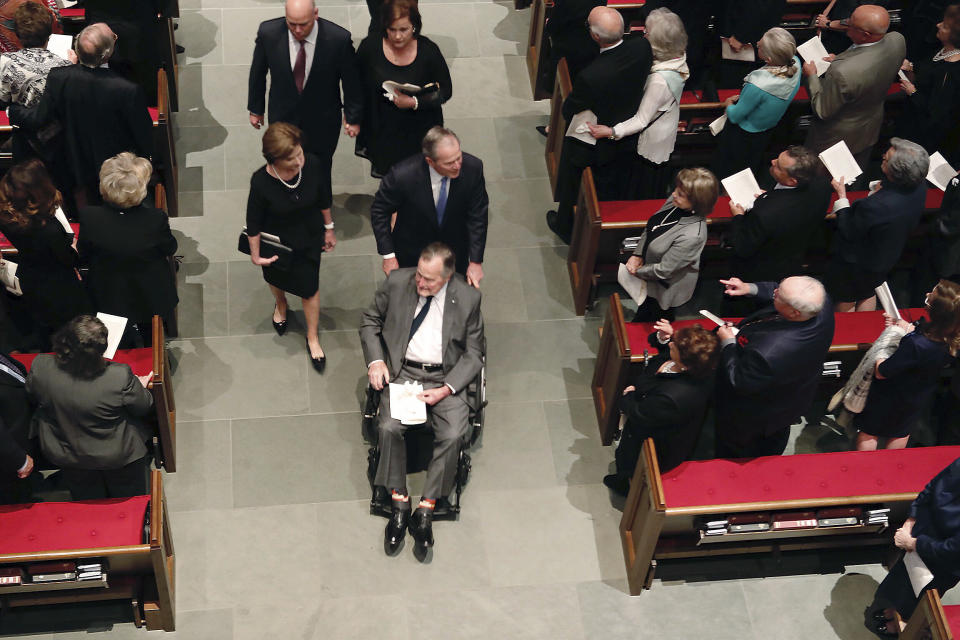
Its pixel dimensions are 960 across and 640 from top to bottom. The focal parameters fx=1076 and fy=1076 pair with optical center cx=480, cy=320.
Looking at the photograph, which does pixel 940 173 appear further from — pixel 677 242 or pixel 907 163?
pixel 677 242

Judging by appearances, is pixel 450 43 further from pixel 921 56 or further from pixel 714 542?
pixel 714 542

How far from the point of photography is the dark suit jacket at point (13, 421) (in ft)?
15.6

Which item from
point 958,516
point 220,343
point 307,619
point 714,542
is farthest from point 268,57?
point 958,516

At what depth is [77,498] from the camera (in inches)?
205

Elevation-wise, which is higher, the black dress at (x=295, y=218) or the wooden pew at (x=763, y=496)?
the black dress at (x=295, y=218)

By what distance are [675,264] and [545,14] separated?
271 centimetres

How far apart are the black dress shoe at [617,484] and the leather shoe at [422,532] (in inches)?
38.8

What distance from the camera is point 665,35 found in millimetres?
5812

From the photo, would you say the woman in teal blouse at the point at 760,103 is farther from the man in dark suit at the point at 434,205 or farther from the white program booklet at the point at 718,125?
the man in dark suit at the point at 434,205

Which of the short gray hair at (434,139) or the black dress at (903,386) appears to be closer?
the black dress at (903,386)

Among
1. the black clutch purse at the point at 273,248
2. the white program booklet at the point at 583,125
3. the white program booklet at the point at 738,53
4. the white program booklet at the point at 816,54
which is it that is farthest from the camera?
the white program booklet at the point at 738,53

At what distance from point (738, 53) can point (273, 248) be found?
3.44 metres

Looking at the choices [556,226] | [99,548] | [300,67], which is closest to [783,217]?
[556,226]

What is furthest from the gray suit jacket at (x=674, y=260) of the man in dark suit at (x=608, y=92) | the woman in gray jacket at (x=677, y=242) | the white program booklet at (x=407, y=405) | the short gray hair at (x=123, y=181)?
the short gray hair at (x=123, y=181)
